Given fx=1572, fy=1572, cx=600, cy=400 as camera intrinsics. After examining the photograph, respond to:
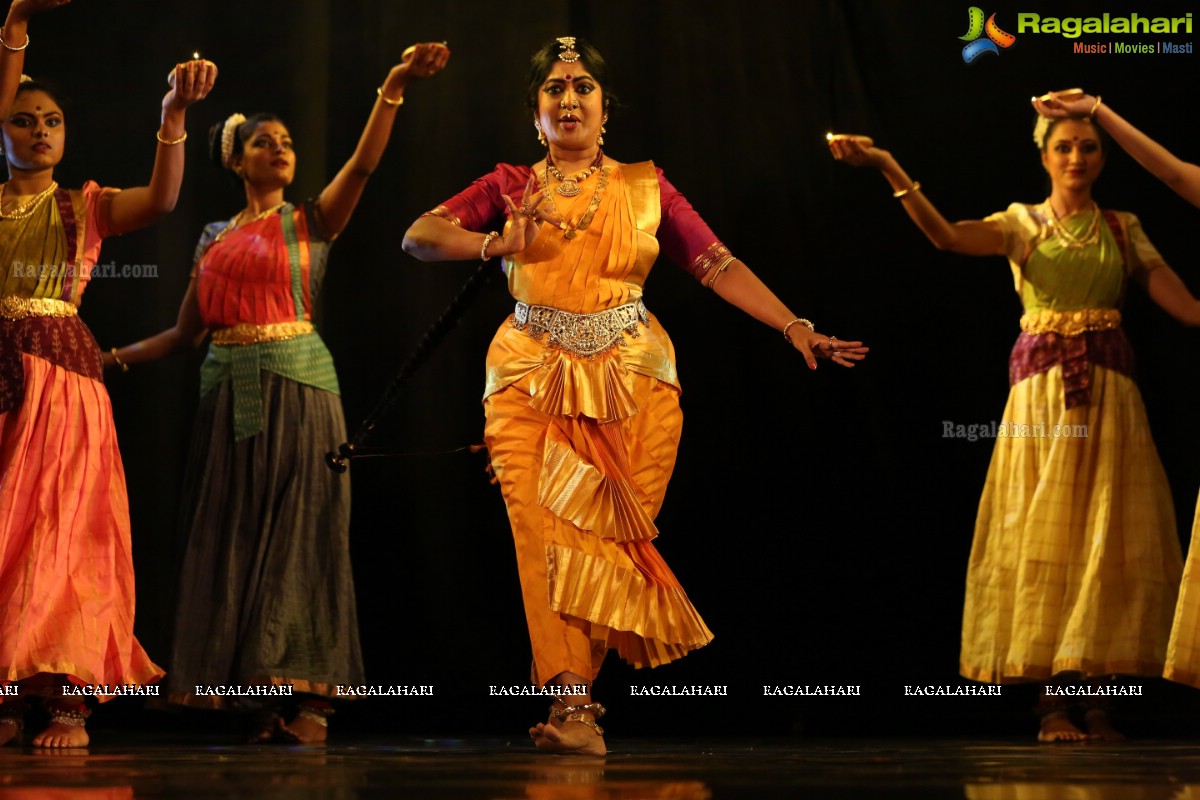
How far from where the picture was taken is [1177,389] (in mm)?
5059

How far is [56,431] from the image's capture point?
13.6 feet

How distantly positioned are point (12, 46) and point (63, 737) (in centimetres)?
173

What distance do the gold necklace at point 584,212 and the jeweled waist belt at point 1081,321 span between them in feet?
4.94

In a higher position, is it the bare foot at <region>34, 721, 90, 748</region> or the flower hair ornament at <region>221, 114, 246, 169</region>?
the flower hair ornament at <region>221, 114, 246, 169</region>

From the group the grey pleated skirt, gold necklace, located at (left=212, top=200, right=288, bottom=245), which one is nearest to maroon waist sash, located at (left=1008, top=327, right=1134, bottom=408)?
the grey pleated skirt

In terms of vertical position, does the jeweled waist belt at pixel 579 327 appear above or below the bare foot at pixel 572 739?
above

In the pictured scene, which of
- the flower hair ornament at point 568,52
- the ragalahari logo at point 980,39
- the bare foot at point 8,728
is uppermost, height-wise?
the ragalahari logo at point 980,39

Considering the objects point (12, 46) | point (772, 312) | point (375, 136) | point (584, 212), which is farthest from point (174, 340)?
point (772, 312)

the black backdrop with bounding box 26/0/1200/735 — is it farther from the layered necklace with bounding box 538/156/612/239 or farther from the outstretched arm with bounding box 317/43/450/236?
the layered necklace with bounding box 538/156/612/239

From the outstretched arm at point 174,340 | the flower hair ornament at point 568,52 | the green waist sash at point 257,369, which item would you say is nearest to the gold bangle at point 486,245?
the flower hair ornament at point 568,52

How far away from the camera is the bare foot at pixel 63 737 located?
12.9 ft

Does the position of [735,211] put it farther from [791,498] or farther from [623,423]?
[623,423]

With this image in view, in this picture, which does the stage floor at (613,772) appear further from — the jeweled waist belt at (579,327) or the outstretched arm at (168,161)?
the outstretched arm at (168,161)

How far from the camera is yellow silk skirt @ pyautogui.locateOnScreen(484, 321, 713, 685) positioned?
3641 millimetres
